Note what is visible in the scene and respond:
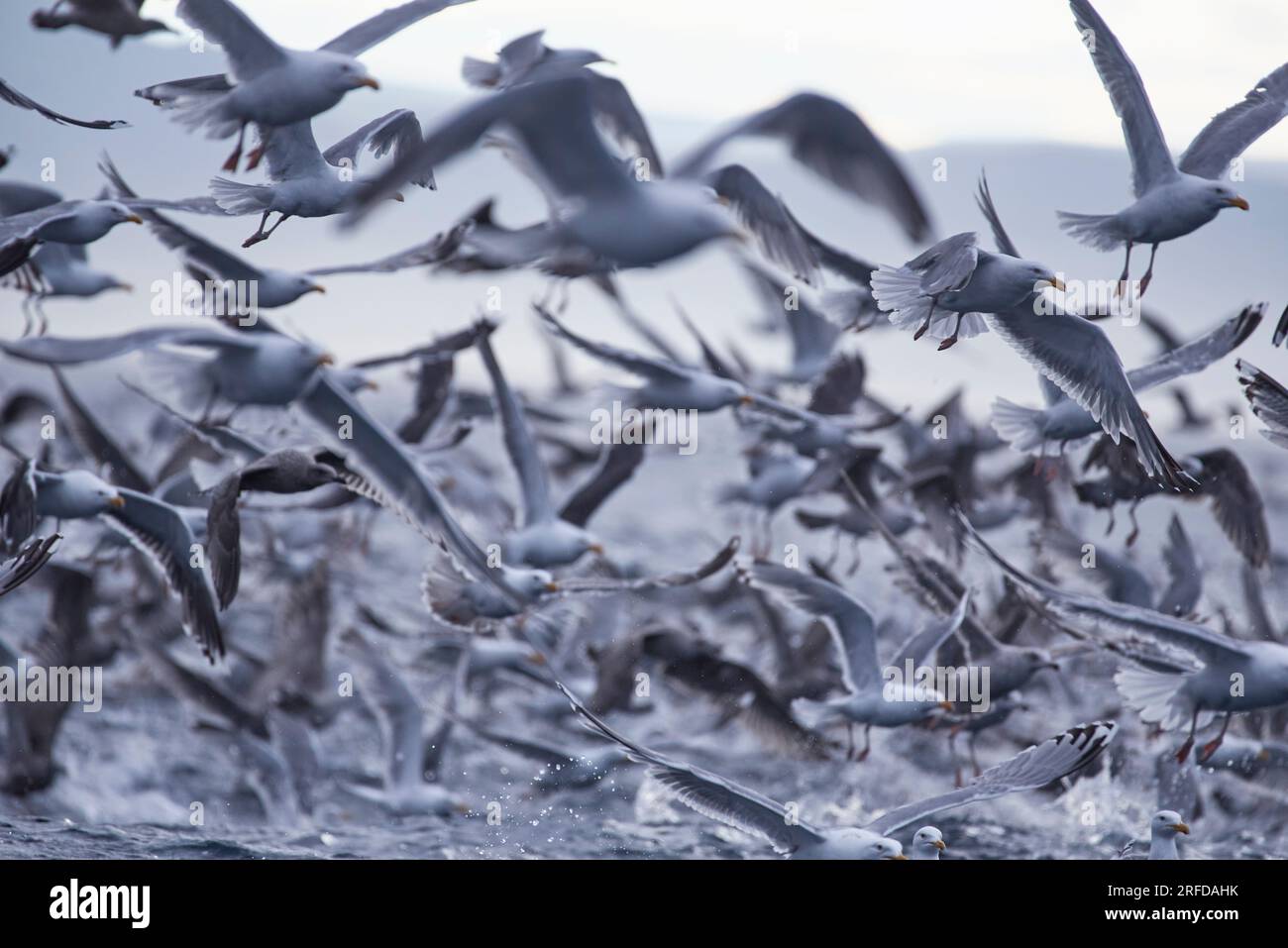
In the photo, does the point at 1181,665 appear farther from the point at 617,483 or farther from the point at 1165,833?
the point at 617,483

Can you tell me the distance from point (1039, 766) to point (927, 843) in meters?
0.52

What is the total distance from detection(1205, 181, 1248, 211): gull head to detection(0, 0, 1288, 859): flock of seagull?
2 cm

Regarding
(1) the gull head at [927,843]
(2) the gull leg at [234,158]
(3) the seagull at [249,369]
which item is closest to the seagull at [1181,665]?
(1) the gull head at [927,843]

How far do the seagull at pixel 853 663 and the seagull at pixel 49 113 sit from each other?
8.76 feet

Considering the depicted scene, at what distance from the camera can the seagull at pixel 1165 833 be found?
4.97m

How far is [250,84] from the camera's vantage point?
171 inches

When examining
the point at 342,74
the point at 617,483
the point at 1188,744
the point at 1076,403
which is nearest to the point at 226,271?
the point at 342,74

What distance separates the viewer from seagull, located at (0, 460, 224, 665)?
471 centimetres

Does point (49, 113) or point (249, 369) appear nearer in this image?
point (49, 113)

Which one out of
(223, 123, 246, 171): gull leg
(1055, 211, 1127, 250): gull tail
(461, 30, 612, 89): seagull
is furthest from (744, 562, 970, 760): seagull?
(223, 123, 246, 171): gull leg

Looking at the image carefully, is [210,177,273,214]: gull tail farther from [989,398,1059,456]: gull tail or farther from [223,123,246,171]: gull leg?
[989,398,1059,456]: gull tail

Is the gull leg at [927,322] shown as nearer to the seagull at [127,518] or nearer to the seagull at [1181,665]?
the seagull at [1181,665]

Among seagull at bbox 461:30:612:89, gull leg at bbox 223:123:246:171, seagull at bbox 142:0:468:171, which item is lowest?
gull leg at bbox 223:123:246:171
